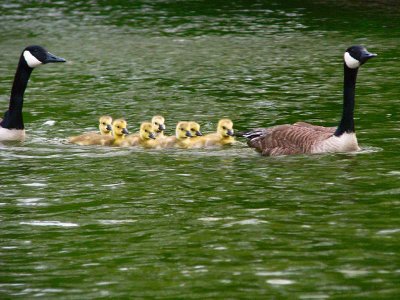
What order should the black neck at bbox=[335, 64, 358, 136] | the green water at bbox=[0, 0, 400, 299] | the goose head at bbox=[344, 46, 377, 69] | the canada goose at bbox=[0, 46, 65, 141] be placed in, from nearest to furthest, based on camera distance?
the green water at bbox=[0, 0, 400, 299] < the black neck at bbox=[335, 64, 358, 136] < the goose head at bbox=[344, 46, 377, 69] < the canada goose at bbox=[0, 46, 65, 141]

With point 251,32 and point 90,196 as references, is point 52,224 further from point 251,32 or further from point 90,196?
point 251,32

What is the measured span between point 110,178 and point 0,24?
941 inches

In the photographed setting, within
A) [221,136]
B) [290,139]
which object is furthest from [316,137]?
[221,136]

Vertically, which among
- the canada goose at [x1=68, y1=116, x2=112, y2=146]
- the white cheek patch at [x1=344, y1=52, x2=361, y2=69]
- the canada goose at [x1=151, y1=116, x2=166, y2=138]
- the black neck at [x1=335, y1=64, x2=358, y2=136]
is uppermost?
the white cheek patch at [x1=344, y1=52, x2=361, y2=69]

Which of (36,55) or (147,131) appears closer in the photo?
(147,131)

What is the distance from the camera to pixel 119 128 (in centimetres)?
1608

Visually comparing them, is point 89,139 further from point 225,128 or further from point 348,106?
point 348,106

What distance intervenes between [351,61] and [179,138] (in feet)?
8.12

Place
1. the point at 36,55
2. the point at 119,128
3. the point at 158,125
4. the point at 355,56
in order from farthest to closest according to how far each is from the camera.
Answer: the point at 36,55 → the point at 158,125 → the point at 119,128 → the point at 355,56

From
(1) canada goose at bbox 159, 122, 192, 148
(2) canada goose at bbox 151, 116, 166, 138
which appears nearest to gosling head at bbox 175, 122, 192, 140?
(1) canada goose at bbox 159, 122, 192, 148

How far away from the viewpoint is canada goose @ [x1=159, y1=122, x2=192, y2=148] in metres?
15.8

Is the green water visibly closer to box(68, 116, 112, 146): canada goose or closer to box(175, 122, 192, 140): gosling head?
box(68, 116, 112, 146): canada goose

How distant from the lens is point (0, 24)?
37.0 metres

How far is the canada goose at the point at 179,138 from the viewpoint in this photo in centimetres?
1582
